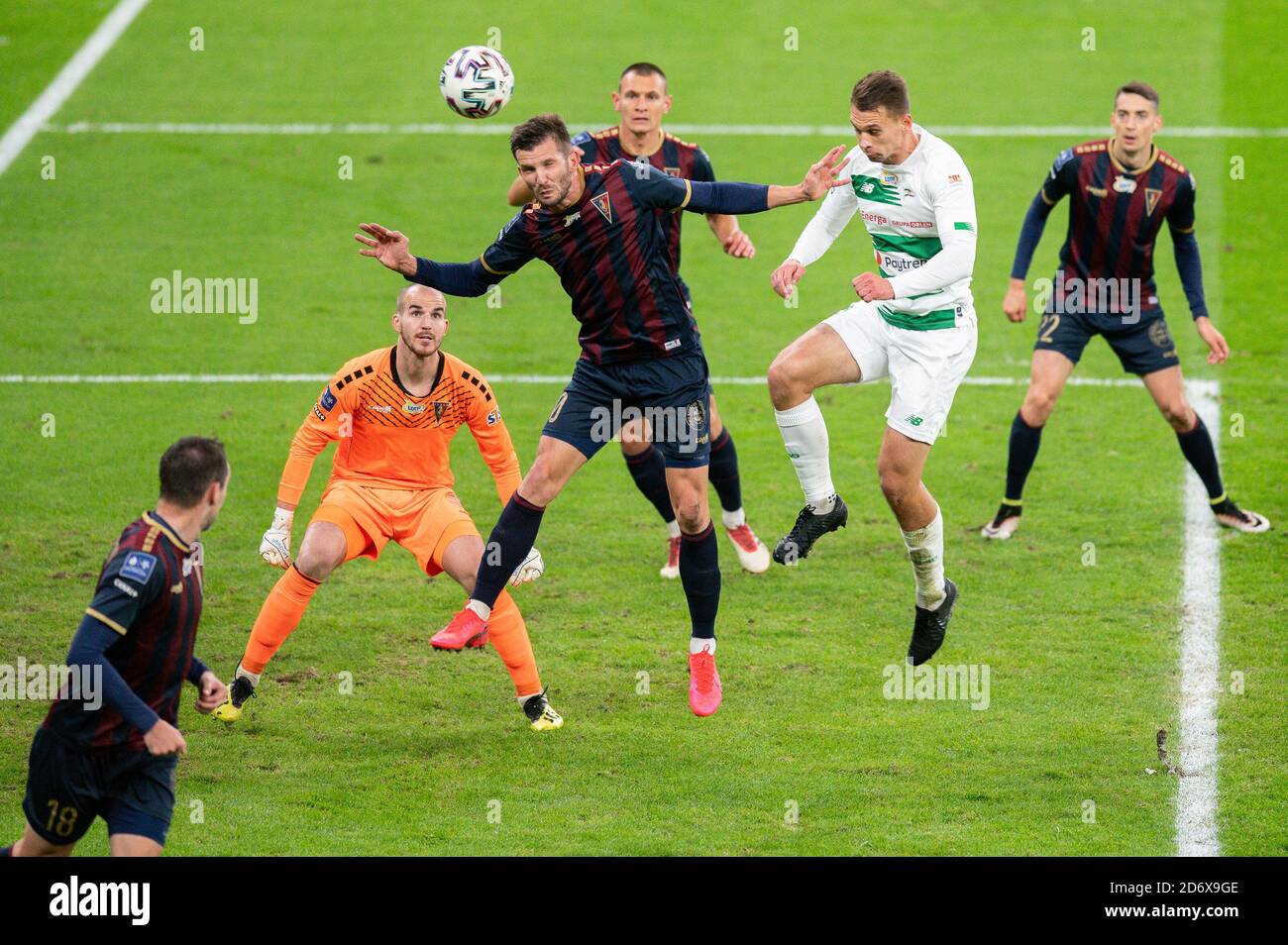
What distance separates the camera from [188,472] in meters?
6.37

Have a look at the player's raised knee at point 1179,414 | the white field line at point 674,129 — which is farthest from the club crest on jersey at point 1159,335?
the white field line at point 674,129

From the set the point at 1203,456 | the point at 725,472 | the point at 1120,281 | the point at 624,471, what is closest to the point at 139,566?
the point at 725,472

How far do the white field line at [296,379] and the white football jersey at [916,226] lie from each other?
16.8 feet

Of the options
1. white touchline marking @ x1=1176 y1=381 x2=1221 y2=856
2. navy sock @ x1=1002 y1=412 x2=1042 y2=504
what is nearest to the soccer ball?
navy sock @ x1=1002 y1=412 x2=1042 y2=504

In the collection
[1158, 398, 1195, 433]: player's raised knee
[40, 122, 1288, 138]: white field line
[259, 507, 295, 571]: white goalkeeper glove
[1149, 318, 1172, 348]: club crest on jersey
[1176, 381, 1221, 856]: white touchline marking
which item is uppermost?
[40, 122, 1288, 138]: white field line

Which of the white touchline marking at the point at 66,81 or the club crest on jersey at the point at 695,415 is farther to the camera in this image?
the white touchline marking at the point at 66,81

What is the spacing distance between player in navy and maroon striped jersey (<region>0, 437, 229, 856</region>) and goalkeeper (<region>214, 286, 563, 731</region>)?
7.08ft

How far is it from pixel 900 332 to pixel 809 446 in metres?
0.78

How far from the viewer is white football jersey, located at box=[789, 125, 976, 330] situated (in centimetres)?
845

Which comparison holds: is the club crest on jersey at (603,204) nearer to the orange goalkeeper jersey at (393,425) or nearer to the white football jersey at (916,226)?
the white football jersey at (916,226)

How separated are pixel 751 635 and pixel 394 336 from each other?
625 cm

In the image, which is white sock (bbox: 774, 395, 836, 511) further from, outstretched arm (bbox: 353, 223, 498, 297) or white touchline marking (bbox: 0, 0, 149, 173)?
white touchline marking (bbox: 0, 0, 149, 173)

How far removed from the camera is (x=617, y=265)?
8.34 m

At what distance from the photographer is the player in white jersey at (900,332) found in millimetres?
8547
